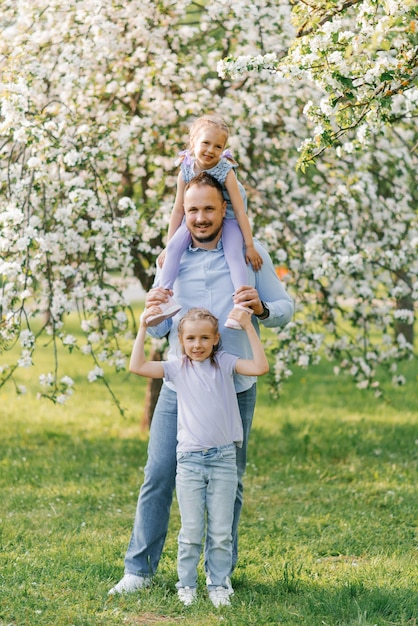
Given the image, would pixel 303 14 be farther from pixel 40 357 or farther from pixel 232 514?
pixel 40 357

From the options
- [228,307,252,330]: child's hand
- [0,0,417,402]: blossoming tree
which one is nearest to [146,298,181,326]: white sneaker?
[228,307,252,330]: child's hand

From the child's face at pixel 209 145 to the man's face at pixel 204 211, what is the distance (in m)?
0.25

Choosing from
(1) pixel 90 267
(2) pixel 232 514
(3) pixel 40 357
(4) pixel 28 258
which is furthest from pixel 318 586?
(3) pixel 40 357

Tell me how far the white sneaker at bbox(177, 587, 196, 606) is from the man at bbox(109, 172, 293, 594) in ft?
0.73

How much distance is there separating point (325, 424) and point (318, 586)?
3952 mm

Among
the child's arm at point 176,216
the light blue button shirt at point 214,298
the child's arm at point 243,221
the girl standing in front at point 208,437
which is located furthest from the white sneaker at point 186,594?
the child's arm at point 176,216

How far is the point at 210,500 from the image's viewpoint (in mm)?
3951

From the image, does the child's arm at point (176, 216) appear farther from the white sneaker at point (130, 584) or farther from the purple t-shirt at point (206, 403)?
the white sneaker at point (130, 584)

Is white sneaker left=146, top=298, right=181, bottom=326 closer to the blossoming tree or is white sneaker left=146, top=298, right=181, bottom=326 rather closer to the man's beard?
the man's beard

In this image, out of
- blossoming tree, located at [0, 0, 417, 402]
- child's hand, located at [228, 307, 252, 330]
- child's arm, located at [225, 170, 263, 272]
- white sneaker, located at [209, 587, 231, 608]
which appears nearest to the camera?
child's hand, located at [228, 307, 252, 330]

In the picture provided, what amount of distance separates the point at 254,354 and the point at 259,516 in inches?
80.0

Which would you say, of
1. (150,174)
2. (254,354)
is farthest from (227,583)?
(150,174)

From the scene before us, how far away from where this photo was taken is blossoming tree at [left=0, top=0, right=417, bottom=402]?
18.6 feet

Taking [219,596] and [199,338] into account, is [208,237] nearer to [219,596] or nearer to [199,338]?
[199,338]
